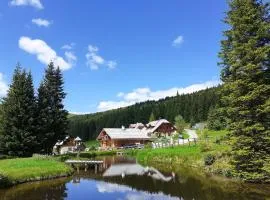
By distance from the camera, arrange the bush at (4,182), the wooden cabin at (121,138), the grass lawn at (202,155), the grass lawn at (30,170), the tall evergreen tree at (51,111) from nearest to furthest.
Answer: the bush at (4,182) → the grass lawn at (30,170) → the grass lawn at (202,155) → the tall evergreen tree at (51,111) → the wooden cabin at (121,138)

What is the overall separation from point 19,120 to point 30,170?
16.5 m

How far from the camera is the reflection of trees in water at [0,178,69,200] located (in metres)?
24.2

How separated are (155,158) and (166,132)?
2495 inches

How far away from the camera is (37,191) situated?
87.4 ft

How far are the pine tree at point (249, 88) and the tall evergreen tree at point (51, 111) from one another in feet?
101

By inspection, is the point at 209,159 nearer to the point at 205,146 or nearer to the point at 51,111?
the point at 205,146

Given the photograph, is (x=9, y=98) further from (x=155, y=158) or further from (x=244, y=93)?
(x=244, y=93)

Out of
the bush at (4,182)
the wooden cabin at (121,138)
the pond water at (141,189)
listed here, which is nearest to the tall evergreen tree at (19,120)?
the pond water at (141,189)

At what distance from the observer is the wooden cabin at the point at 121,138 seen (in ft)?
333

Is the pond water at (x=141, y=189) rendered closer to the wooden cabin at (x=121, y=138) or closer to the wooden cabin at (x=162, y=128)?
the wooden cabin at (x=121, y=138)

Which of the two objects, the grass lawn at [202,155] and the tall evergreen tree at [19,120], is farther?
the tall evergreen tree at [19,120]

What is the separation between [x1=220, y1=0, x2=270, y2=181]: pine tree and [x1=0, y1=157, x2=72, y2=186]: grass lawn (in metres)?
18.6

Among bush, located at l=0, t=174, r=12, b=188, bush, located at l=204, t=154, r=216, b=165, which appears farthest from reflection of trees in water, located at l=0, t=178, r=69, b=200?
bush, located at l=204, t=154, r=216, b=165

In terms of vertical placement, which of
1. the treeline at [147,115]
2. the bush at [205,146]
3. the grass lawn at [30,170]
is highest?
the treeline at [147,115]
